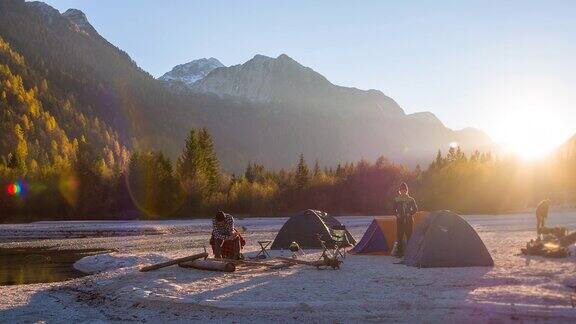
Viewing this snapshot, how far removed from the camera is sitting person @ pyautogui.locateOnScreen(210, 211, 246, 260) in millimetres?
18984

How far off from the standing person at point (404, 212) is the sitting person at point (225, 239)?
6.33 metres

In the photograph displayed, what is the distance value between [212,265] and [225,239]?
208cm

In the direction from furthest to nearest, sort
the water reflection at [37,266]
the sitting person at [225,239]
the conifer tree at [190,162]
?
the conifer tree at [190,162] → the water reflection at [37,266] → the sitting person at [225,239]

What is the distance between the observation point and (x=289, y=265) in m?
18.2

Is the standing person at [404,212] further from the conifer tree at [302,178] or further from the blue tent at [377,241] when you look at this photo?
the conifer tree at [302,178]

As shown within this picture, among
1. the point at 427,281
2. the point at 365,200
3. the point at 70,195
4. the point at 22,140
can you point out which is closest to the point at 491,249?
the point at 427,281

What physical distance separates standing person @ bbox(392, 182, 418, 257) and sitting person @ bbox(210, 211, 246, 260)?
633 cm

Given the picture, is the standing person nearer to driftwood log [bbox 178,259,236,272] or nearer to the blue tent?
the blue tent

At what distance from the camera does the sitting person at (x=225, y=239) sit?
1898cm

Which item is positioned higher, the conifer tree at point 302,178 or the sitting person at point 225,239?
the conifer tree at point 302,178

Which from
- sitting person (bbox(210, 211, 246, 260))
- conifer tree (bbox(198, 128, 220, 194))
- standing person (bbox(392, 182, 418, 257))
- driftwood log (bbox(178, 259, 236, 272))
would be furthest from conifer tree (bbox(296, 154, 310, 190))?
driftwood log (bbox(178, 259, 236, 272))

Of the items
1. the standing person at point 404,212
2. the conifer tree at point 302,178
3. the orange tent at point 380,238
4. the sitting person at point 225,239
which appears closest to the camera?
the sitting person at point 225,239

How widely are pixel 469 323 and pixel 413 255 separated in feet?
26.6

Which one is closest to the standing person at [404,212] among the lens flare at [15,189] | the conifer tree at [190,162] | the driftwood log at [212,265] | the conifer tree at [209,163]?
the driftwood log at [212,265]
